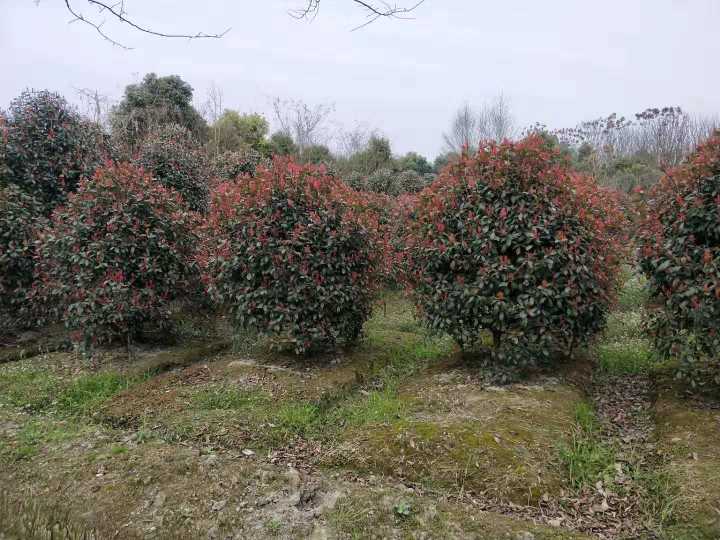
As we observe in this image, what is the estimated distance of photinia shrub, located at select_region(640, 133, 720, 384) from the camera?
3721 mm

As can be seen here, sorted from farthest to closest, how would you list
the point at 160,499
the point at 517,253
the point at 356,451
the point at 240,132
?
1. the point at 240,132
2. the point at 517,253
3. the point at 356,451
4. the point at 160,499

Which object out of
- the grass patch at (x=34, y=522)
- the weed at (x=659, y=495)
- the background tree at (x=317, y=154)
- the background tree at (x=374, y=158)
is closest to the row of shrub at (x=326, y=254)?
the weed at (x=659, y=495)

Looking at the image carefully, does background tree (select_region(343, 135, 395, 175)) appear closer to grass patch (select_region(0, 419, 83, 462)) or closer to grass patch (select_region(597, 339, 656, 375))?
grass patch (select_region(597, 339, 656, 375))

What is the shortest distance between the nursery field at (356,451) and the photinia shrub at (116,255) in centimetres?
61

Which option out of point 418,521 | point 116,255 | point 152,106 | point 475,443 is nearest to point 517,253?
point 475,443

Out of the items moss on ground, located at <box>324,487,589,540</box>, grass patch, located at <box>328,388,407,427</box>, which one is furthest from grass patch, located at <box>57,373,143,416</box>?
moss on ground, located at <box>324,487,589,540</box>

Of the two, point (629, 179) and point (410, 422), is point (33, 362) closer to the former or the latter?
point (410, 422)

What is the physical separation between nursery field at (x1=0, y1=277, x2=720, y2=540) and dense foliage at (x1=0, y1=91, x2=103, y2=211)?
2.81 meters

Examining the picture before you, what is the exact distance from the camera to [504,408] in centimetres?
390

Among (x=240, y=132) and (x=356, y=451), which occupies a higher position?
(x=240, y=132)

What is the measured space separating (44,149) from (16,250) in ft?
6.05

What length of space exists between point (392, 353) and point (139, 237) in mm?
3038

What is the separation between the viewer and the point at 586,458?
3.38m

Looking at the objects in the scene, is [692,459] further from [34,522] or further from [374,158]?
[374,158]
